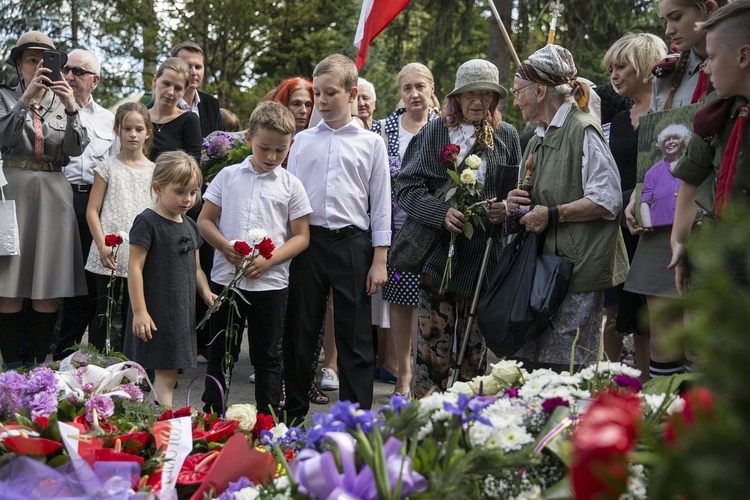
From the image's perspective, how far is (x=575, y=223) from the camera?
4.67 meters

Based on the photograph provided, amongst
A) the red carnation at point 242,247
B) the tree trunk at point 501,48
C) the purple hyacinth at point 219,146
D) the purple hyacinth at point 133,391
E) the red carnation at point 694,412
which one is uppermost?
Result: the tree trunk at point 501,48

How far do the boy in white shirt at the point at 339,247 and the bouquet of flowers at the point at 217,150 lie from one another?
1450mm

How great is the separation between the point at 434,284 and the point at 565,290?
124cm

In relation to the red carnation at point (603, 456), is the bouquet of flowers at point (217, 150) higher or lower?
higher

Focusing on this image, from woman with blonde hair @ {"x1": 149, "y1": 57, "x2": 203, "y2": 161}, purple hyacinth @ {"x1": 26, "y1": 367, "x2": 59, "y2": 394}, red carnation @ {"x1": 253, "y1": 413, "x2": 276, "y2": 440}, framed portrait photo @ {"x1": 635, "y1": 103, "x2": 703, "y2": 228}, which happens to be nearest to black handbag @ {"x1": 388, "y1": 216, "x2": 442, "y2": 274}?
framed portrait photo @ {"x1": 635, "y1": 103, "x2": 703, "y2": 228}

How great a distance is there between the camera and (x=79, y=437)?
8.83 feet

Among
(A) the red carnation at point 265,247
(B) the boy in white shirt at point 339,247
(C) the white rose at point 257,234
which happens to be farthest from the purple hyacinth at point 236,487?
(B) the boy in white shirt at point 339,247

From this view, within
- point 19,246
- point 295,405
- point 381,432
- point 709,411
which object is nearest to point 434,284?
point 295,405

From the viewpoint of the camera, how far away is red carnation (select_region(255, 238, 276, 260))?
15.5ft

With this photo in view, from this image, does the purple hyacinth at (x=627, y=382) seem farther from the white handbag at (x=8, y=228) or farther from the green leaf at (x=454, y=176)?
the white handbag at (x=8, y=228)

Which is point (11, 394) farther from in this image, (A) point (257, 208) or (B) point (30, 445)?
(A) point (257, 208)

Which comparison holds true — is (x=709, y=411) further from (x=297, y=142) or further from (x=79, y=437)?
(x=297, y=142)

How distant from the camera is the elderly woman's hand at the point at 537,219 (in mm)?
4621

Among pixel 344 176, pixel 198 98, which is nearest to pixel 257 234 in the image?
pixel 344 176
